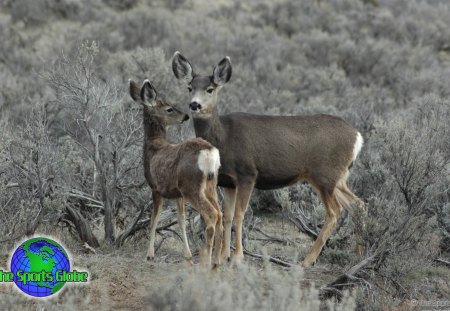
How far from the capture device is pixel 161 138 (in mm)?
8180

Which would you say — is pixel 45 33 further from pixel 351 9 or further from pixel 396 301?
pixel 396 301

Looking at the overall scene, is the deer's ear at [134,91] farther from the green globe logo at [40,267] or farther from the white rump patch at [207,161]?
the green globe logo at [40,267]

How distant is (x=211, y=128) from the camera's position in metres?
8.18

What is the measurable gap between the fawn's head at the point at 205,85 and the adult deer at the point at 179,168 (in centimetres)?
29

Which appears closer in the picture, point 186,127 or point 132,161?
A: point 132,161

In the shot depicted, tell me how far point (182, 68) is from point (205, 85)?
49 cm

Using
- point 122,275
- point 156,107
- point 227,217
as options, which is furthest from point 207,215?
point 156,107

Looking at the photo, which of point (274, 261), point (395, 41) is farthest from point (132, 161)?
point (395, 41)

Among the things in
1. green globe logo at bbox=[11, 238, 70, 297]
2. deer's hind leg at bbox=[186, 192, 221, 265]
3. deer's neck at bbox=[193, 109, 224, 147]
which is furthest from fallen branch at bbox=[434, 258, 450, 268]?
green globe logo at bbox=[11, 238, 70, 297]

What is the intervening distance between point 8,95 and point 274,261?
39.2ft

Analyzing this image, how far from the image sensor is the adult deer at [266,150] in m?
8.03

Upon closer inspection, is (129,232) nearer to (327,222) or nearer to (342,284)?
(327,222)

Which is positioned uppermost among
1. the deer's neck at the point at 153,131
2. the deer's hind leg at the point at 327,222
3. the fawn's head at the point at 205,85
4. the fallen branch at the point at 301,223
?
the fawn's head at the point at 205,85

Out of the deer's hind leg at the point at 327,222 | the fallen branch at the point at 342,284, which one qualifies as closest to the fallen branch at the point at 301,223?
the deer's hind leg at the point at 327,222
